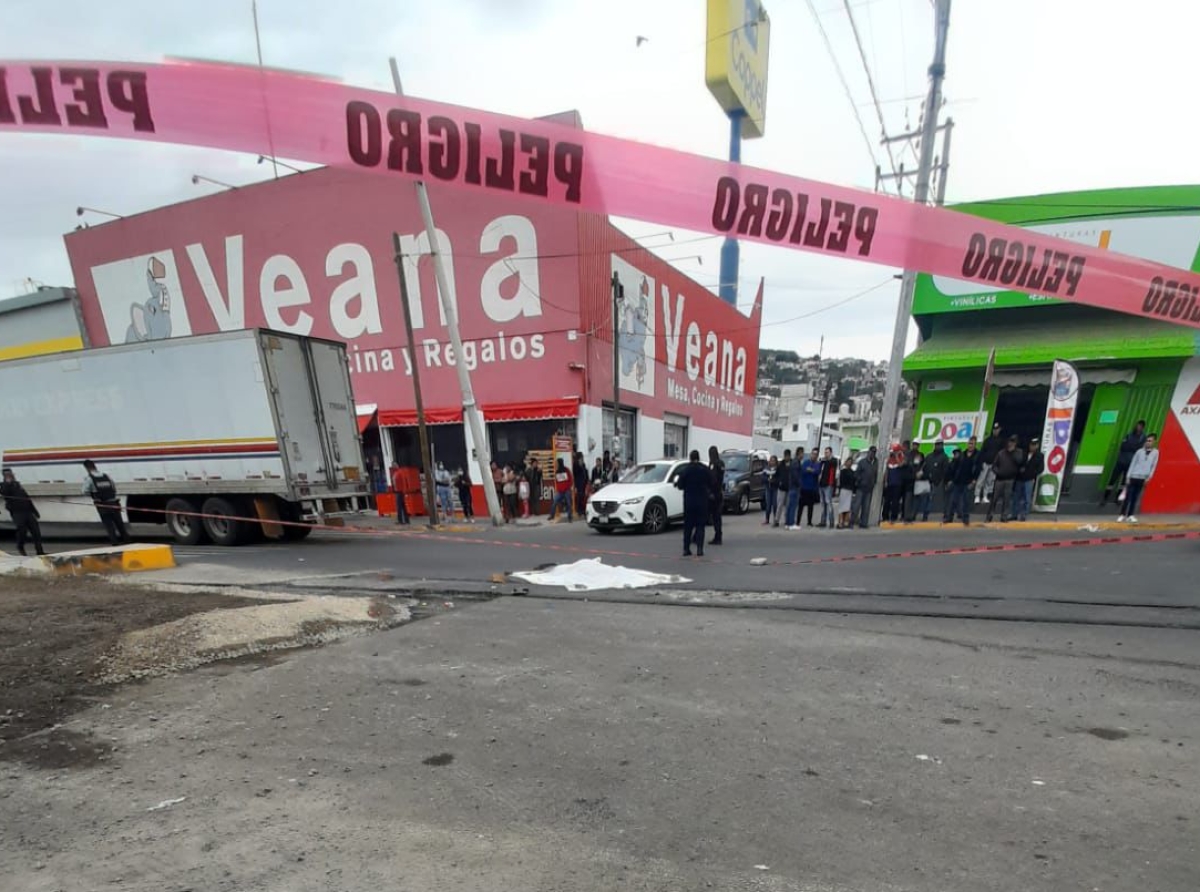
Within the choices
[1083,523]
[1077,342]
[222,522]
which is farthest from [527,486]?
[1077,342]

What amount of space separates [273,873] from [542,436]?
61.4 ft

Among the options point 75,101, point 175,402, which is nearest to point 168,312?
point 175,402

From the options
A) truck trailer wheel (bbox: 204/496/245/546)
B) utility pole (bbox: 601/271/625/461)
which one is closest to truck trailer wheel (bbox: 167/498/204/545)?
truck trailer wheel (bbox: 204/496/245/546)

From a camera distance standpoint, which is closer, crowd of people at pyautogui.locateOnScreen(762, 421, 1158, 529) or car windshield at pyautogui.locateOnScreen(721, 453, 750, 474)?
crowd of people at pyautogui.locateOnScreen(762, 421, 1158, 529)

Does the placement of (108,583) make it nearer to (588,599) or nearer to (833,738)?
(588,599)

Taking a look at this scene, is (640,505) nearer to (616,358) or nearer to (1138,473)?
(616,358)

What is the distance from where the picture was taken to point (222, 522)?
1328cm

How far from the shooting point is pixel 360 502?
45.0 feet

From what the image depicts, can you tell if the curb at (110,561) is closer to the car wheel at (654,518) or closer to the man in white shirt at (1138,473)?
the car wheel at (654,518)

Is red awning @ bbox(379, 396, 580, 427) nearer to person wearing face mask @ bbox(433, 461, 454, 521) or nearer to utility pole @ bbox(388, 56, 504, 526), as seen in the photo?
person wearing face mask @ bbox(433, 461, 454, 521)

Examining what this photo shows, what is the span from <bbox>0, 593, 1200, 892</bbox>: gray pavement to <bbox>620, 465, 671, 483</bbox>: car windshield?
10018 millimetres

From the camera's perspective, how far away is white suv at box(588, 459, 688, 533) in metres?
14.2

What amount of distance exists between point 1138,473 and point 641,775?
13383mm

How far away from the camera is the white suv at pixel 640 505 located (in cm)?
1416
